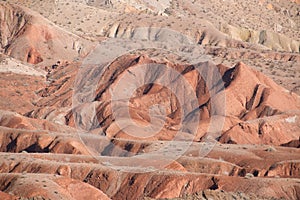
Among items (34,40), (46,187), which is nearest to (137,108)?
(34,40)

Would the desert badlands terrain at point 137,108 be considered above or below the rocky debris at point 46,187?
below

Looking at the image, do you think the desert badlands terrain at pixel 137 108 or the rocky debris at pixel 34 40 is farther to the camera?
the rocky debris at pixel 34 40

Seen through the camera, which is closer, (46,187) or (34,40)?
(46,187)

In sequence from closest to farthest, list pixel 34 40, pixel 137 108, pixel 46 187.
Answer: pixel 46 187 → pixel 137 108 → pixel 34 40

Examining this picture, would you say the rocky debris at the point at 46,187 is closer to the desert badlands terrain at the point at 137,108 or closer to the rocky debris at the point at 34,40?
the desert badlands terrain at the point at 137,108

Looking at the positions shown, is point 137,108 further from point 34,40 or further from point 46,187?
point 46,187

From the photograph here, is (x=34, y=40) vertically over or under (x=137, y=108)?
under

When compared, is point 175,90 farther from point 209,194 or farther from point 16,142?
point 209,194

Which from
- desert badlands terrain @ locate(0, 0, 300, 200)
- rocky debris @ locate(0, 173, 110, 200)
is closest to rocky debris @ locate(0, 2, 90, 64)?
desert badlands terrain @ locate(0, 0, 300, 200)

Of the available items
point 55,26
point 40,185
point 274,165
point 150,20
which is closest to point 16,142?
point 274,165

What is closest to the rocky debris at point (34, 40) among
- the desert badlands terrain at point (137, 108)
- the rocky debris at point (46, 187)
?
the desert badlands terrain at point (137, 108)
